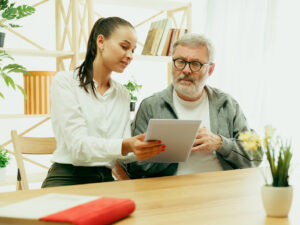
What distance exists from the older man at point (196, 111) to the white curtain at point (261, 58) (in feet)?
3.20

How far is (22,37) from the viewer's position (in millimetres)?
3109

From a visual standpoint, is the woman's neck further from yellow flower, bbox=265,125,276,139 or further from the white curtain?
the white curtain

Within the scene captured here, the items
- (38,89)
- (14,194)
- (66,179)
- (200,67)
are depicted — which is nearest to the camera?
(14,194)

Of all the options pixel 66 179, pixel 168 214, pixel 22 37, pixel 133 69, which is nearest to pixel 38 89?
pixel 22 37

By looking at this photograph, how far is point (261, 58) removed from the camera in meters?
3.26

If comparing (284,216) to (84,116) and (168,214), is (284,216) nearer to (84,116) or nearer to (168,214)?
(168,214)

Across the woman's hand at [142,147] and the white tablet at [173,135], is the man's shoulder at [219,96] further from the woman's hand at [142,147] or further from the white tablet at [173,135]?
the woman's hand at [142,147]

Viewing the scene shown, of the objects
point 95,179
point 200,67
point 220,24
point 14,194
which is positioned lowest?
point 95,179

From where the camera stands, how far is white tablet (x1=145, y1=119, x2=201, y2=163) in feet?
4.95

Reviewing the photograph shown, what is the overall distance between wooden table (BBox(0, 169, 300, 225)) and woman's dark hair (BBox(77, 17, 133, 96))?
1.79 ft

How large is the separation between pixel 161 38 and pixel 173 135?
1783 millimetres

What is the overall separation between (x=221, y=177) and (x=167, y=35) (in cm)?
184

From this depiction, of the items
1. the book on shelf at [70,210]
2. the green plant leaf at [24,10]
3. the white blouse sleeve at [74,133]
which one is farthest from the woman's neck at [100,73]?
the book on shelf at [70,210]

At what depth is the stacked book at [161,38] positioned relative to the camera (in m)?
3.23
